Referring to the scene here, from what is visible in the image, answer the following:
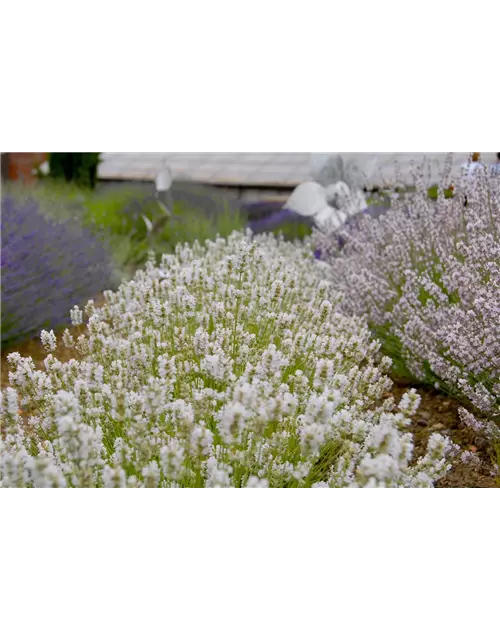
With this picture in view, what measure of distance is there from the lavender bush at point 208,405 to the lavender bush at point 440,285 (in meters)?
0.25

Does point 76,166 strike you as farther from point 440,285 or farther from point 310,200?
point 440,285

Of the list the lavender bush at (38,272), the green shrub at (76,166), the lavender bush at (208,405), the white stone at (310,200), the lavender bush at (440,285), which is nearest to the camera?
the lavender bush at (208,405)

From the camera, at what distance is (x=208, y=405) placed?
2008 mm

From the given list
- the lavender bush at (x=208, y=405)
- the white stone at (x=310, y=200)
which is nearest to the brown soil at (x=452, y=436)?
the lavender bush at (x=208, y=405)

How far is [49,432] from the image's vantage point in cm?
211

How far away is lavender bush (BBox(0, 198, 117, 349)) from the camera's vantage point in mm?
3631

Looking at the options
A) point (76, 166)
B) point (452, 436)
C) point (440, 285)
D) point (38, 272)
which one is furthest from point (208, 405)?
point (76, 166)

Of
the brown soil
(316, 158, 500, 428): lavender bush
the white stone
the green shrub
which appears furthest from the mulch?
the green shrub

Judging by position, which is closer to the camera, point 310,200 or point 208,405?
point 208,405

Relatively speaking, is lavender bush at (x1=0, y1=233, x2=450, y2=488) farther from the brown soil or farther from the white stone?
the white stone

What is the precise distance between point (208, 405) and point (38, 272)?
A: 85.8 inches

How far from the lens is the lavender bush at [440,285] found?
2482 millimetres

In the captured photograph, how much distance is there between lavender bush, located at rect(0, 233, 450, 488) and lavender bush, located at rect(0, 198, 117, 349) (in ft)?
2.57

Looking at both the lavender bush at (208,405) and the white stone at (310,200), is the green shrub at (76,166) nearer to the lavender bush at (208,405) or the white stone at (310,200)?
the white stone at (310,200)
